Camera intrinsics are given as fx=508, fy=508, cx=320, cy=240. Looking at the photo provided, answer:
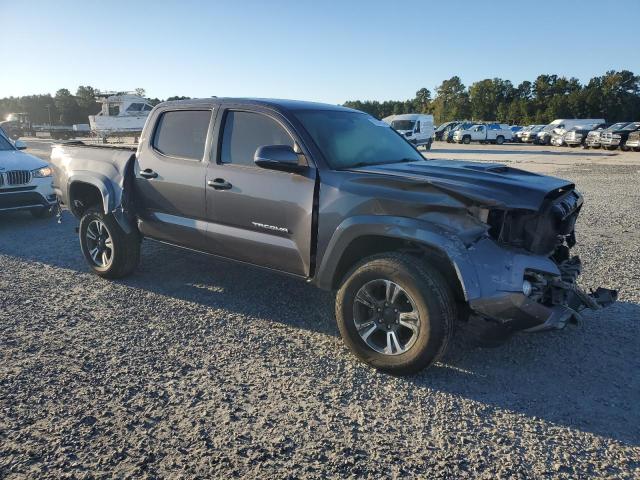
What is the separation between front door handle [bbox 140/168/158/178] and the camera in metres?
4.91

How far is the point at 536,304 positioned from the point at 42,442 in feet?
9.66

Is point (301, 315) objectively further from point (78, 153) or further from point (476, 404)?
point (78, 153)

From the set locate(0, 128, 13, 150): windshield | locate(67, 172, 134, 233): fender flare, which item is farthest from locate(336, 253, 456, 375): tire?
locate(0, 128, 13, 150): windshield

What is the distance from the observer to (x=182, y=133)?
486 cm

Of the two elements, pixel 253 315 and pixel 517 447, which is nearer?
pixel 517 447

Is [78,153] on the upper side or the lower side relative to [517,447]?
upper

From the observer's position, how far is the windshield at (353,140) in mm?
4070

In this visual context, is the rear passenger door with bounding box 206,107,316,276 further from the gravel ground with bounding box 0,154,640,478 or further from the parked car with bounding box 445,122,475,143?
the parked car with bounding box 445,122,475,143

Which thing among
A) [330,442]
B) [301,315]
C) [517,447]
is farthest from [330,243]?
[517,447]

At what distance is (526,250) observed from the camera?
11.1 feet

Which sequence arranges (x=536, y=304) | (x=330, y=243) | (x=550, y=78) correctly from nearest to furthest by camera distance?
(x=536, y=304), (x=330, y=243), (x=550, y=78)

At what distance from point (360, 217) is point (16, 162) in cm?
729

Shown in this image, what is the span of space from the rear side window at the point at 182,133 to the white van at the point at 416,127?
84.3 ft

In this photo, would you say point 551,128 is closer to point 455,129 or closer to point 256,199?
point 455,129
